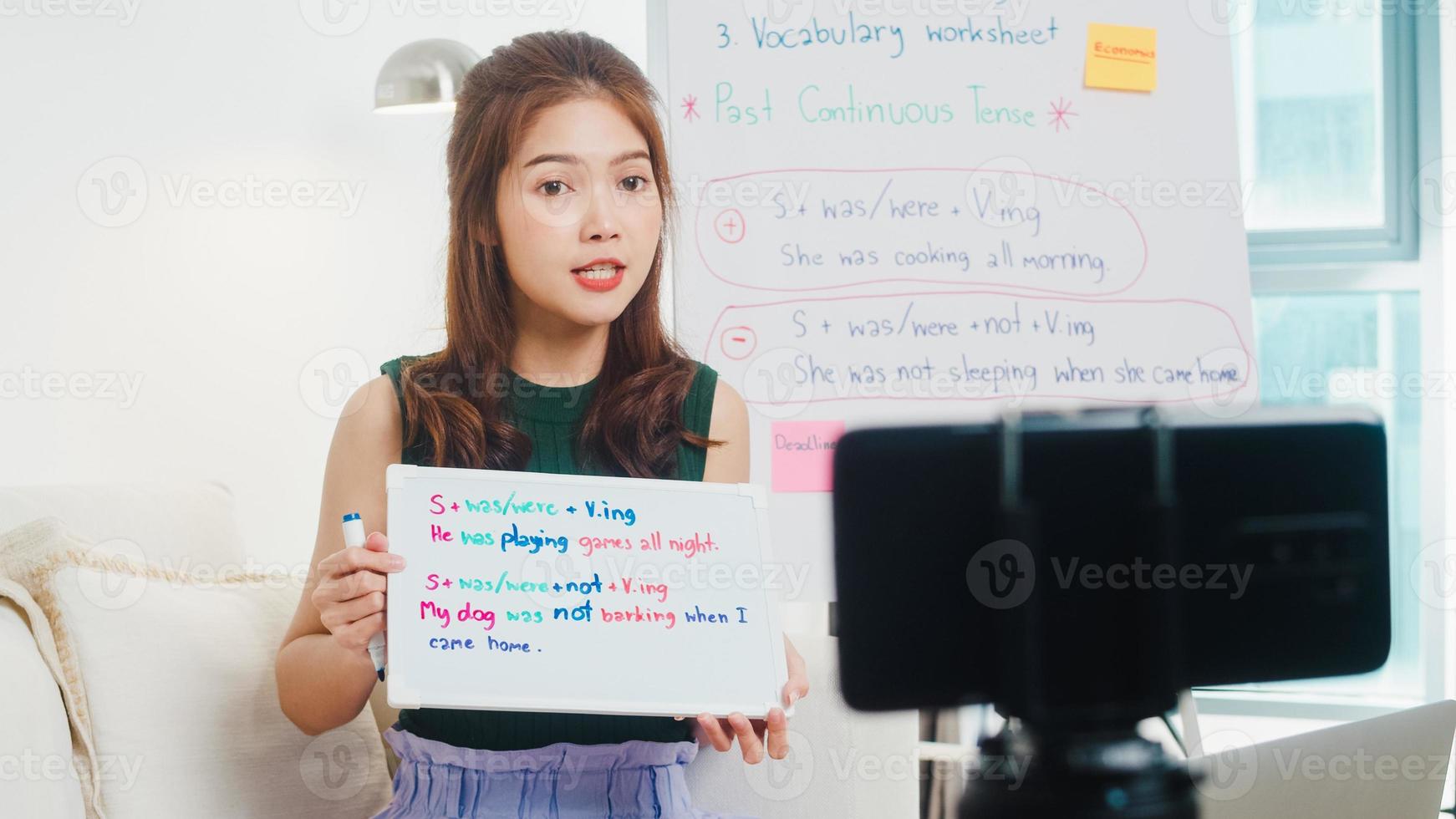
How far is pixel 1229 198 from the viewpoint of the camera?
1.72 m

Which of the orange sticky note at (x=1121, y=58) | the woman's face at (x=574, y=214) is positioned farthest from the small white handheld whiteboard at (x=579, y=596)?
the orange sticky note at (x=1121, y=58)

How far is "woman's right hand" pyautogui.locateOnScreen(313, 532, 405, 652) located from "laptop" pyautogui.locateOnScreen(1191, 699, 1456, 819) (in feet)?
2.33

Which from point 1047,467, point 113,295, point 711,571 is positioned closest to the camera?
point 1047,467

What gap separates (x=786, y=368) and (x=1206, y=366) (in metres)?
0.64

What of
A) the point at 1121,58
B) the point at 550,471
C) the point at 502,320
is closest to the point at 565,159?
the point at 502,320

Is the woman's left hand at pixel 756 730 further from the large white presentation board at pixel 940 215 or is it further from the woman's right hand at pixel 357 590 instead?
the large white presentation board at pixel 940 215

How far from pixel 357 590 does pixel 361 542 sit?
0.04 meters

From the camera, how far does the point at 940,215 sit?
1.67m

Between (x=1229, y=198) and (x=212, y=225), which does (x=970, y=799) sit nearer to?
(x=1229, y=198)

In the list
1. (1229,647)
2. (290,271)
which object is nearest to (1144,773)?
(1229,647)

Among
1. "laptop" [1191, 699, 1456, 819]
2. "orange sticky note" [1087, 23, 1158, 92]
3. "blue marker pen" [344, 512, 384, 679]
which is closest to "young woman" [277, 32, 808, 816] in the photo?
"blue marker pen" [344, 512, 384, 679]

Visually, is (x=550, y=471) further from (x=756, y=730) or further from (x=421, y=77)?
(x=421, y=77)

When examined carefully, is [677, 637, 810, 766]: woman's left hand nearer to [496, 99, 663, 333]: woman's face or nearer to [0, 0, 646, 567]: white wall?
[496, 99, 663, 333]: woman's face

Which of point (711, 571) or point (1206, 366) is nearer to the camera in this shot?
point (711, 571)
